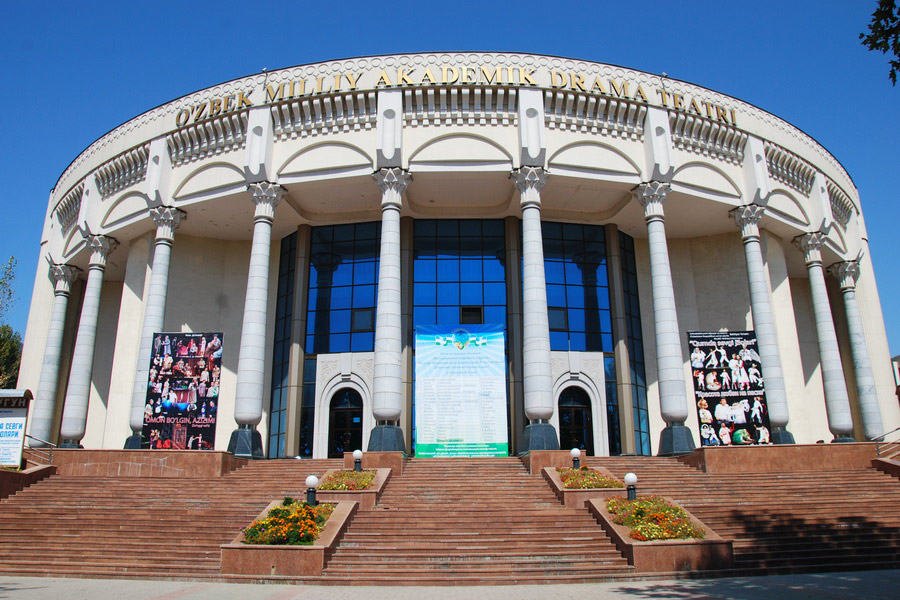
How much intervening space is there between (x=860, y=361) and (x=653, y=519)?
20.5 meters

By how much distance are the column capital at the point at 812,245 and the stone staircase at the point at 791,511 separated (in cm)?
1249

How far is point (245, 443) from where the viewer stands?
22984mm

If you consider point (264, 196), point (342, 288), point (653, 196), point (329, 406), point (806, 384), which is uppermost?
point (264, 196)

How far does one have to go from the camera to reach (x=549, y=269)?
28.7 metres

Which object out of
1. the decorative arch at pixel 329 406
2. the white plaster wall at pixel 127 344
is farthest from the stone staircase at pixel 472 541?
the white plaster wall at pixel 127 344

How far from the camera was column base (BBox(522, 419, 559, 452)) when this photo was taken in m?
21.3

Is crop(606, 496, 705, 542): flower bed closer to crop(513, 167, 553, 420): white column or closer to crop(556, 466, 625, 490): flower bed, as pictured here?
crop(556, 466, 625, 490): flower bed

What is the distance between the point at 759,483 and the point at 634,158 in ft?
42.9

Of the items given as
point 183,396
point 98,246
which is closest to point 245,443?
point 183,396

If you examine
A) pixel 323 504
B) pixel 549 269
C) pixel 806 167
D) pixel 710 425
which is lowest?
pixel 323 504

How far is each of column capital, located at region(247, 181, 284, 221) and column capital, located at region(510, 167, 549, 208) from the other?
9184mm

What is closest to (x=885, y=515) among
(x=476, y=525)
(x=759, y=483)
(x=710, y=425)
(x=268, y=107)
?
(x=759, y=483)

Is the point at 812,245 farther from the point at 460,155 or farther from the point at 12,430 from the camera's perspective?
the point at 12,430

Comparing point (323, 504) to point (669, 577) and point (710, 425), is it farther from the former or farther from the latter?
point (710, 425)
